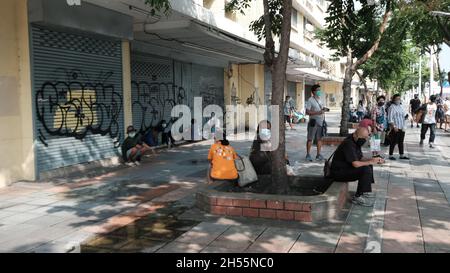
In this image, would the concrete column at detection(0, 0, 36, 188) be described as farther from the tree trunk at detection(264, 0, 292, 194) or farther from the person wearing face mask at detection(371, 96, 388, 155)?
the person wearing face mask at detection(371, 96, 388, 155)

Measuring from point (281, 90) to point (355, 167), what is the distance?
142 centimetres

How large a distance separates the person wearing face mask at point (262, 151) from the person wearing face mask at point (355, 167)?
1.06 m

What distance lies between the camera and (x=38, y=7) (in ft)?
24.5

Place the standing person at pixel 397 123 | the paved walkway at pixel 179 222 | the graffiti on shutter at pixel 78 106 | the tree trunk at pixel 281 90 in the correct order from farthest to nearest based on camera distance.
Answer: the standing person at pixel 397 123
the graffiti on shutter at pixel 78 106
the tree trunk at pixel 281 90
the paved walkway at pixel 179 222

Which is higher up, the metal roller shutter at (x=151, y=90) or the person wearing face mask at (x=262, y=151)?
the metal roller shutter at (x=151, y=90)

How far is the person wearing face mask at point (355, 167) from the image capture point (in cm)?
583

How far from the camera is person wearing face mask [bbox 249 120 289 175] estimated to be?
21.5ft

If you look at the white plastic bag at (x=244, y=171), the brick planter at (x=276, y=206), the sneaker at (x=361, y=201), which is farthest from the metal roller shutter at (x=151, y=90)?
the sneaker at (x=361, y=201)

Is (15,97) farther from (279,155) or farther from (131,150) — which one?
(279,155)

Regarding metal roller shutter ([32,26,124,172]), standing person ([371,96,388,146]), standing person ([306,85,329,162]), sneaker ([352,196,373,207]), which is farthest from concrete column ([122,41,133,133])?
standing person ([371,96,388,146])

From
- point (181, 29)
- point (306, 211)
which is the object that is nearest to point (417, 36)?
point (181, 29)

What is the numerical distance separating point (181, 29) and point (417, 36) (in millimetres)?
8257

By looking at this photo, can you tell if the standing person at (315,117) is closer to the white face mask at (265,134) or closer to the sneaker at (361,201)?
the white face mask at (265,134)
